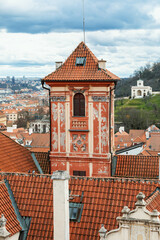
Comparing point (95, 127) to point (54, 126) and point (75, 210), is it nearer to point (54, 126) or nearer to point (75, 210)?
point (54, 126)

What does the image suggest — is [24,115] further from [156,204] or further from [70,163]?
[156,204]

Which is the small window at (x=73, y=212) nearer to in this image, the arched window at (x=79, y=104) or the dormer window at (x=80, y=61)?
the arched window at (x=79, y=104)

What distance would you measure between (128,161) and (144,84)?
139132 millimetres

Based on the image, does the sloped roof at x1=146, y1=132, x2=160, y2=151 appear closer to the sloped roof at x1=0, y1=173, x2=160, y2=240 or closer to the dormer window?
the dormer window

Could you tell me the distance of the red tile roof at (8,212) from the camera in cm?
1405

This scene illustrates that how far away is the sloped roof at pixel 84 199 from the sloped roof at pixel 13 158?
A: 3939mm

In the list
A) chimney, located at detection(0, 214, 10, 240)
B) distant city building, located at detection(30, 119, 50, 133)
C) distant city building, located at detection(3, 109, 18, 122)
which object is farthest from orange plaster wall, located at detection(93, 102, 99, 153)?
distant city building, located at detection(3, 109, 18, 122)

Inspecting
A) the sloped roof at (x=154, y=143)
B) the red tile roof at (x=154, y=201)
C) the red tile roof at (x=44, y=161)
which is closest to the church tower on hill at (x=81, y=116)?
the red tile roof at (x=44, y=161)

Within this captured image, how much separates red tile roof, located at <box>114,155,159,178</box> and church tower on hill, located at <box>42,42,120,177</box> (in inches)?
48.2

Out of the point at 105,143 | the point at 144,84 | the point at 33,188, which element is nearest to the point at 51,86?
the point at 105,143

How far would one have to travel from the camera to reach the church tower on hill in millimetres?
21578

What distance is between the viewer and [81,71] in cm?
2200

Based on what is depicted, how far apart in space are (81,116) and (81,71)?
248cm

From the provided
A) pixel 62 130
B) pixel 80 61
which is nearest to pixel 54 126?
pixel 62 130
